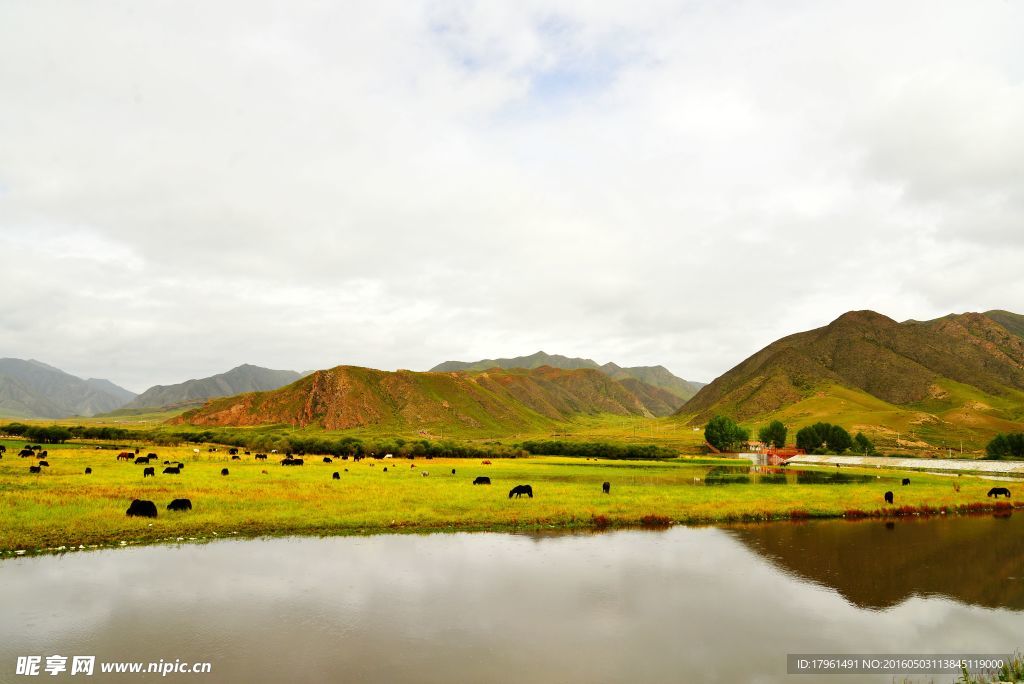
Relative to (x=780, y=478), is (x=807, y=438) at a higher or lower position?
higher

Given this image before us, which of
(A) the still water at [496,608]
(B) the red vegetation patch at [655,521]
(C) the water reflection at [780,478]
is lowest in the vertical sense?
(C) the water reflection at [780,478]

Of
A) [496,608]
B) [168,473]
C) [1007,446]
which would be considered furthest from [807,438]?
[496,608]

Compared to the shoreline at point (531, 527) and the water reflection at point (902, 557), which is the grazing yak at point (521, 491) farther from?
the water reflection at point (902, 557)

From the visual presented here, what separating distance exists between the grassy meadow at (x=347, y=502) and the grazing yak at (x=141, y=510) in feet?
1.93

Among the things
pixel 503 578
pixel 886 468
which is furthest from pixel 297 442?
pixel 886 468

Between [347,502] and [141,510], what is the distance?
41.7ft

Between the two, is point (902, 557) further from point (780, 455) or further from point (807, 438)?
point (807, 438)

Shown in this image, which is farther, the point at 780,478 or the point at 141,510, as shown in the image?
the point at 780,478

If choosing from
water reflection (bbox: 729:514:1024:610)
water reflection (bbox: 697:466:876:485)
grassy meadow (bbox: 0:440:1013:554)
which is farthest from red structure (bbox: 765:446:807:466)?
water reflection (bbox: 729:514:1024:610)

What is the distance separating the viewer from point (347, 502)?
39.9 meters

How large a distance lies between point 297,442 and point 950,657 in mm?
104913

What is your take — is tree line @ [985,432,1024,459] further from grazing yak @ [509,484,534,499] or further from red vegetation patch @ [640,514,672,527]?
grazing yak @ [509,484,534,499]

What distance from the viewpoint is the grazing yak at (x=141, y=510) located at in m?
31.8

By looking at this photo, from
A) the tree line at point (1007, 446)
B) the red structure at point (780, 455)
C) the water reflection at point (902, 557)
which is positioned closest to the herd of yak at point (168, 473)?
the water reflection at point (902, 557)
